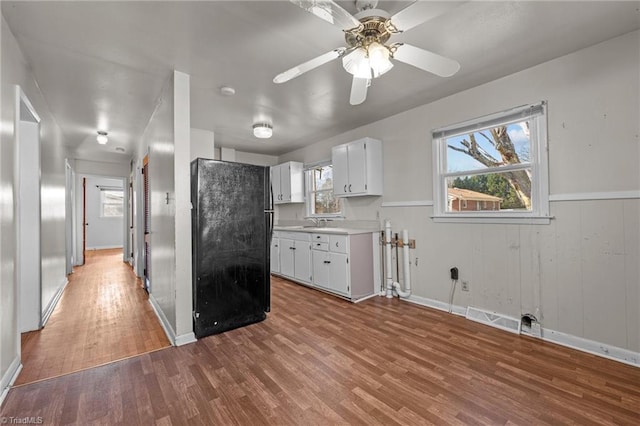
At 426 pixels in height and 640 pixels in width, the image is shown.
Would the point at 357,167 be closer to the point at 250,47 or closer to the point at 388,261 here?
the point at 388,261

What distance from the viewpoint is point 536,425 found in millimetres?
1500

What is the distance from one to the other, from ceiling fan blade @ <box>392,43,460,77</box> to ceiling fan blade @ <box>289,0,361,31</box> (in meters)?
0.37

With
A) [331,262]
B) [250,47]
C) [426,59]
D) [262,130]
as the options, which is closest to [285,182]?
[262,130]

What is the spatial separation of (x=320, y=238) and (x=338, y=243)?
37 cm

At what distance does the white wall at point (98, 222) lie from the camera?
896 centimetres

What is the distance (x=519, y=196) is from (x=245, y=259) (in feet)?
9.19

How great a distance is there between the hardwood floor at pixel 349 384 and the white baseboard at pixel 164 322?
0.15 meters

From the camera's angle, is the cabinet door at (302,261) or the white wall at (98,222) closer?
the cabinet door at (302,261)

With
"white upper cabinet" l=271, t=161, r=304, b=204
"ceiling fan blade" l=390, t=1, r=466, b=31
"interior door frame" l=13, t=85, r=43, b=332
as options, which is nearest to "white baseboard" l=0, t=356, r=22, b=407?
"interior door frame" l=13, t=85, r=43, b=332

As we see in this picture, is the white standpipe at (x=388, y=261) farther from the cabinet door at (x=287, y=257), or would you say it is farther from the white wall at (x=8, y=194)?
the white wall at (x=8, y=194)

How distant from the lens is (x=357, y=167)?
3.97 metres

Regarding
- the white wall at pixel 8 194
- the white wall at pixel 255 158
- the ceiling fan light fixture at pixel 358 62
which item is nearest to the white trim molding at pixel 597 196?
the ceiling fan light fixture at pixel 358 62

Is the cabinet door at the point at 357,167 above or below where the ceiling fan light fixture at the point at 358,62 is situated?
below

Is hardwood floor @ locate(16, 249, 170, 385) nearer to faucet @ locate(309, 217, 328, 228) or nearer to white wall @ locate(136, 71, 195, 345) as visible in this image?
white wall @ locate(136, 71, 195, 345)
